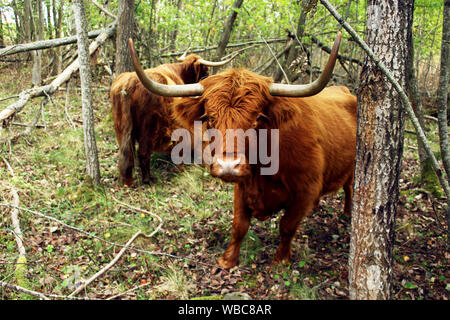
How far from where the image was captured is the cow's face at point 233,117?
2.82 m

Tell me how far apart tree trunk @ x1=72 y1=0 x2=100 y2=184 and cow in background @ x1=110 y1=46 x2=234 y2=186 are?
54 centimetres

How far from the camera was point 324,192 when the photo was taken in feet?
13.9

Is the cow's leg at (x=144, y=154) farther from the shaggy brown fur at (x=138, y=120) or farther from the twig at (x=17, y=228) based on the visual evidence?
the twig at (x=17, y=228)

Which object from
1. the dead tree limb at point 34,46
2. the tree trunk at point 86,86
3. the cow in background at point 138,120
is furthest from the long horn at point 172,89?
the dead tree limb at point 34,46

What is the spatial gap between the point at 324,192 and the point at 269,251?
1058 mm

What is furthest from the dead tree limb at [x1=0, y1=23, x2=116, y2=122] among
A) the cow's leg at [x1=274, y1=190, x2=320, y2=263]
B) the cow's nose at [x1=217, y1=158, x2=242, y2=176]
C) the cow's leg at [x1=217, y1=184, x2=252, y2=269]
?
the cow's leg at [x1=274, y1=190, x2=320, y2=263]

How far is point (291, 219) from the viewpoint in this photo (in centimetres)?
363

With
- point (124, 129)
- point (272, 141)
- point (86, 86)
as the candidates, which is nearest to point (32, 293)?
point (272, 141)

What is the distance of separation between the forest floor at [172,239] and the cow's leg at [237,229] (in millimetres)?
105

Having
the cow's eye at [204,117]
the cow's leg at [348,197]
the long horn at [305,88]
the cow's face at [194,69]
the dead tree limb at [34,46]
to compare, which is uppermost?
the dead tree limb at [34,46]

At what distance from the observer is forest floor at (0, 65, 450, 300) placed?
333cm

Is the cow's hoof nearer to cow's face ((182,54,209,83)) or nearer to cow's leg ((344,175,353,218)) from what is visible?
cow's leg ((344,175,353,218))

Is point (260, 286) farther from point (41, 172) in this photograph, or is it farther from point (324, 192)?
point (41, 172)
